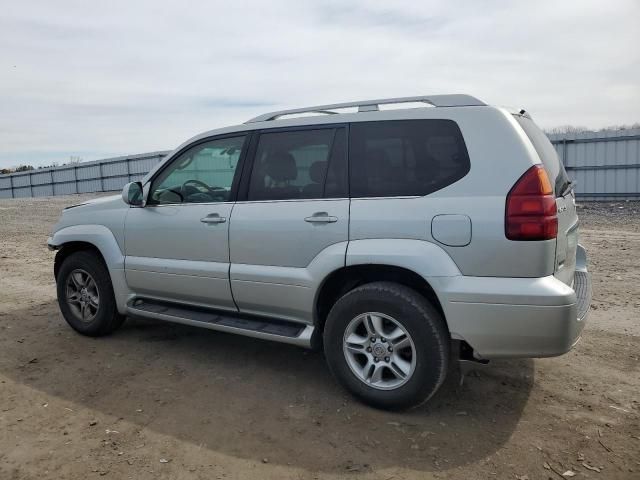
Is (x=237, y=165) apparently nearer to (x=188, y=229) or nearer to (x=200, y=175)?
(x=200, y=175)

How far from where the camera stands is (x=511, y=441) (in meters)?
3.00

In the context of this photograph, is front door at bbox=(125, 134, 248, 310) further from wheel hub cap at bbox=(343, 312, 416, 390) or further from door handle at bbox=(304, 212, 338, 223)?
wheel hub cap at bbox=(343, 312, 416, 390)

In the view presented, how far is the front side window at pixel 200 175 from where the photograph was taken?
4191 millimetres

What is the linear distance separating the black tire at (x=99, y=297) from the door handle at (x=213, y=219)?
133cm

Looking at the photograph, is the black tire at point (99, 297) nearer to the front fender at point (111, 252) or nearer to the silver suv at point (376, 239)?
the front fender at point (111, 252)

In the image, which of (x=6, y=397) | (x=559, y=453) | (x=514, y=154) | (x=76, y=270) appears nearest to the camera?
(x=559, y=453)

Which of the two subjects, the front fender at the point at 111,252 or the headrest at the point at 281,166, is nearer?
the headrest at the point at 281,166

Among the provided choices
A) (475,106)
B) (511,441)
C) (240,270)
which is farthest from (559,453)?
(240,270)

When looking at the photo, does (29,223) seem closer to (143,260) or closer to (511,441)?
(143,260)

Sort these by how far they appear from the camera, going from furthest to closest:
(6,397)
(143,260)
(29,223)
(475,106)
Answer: (29,223), (143,260), (6,397), (475,106)

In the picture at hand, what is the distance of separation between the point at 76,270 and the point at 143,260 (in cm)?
88

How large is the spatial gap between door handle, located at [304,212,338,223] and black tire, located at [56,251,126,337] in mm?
2259

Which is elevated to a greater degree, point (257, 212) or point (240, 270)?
point (257, 212)

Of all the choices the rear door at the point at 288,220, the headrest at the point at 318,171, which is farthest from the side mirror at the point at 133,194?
the headrest at the point at 318,171
